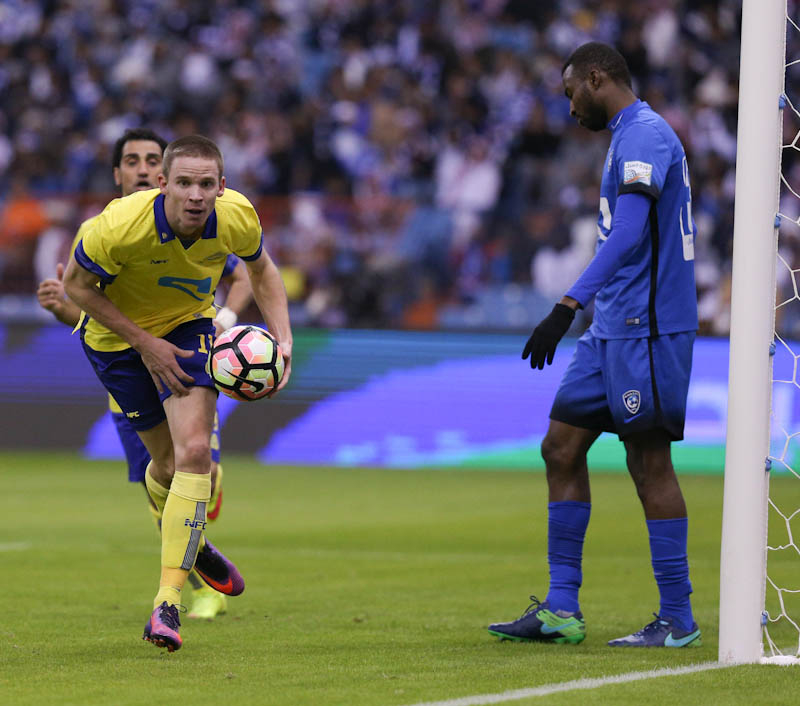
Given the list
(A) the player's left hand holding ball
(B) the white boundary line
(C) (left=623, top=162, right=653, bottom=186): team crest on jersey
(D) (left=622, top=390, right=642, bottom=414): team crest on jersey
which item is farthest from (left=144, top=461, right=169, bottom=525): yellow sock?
(C) (left=623, top=162, right=653, bottom=186): team crest on jersey

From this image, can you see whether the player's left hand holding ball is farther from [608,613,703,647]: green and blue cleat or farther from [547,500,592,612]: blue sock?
[608,613,703,647]: green and blue cleat

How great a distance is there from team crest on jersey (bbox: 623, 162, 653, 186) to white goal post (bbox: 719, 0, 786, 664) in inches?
19.5

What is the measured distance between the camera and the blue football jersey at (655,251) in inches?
220

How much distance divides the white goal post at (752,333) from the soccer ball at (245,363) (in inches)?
72.5

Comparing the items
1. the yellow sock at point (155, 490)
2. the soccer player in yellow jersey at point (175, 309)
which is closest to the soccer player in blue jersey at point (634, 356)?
the soccer player in yellow jersey at point (175, 309)

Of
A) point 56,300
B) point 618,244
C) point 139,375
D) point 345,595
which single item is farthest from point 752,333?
point 56,300

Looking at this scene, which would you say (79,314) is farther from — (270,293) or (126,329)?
(126,329)

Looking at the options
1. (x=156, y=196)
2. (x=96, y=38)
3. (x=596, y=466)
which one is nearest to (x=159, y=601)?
(x=156, y=196)

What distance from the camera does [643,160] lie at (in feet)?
18.0

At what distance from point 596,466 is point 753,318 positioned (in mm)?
9727

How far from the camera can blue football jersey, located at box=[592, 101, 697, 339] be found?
5594 millimetres

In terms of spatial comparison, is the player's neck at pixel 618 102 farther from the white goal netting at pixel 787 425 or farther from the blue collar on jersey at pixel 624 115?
the white goal netting at pixel 787 425

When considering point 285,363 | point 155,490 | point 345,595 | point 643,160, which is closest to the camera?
point 643,160

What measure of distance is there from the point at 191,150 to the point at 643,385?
80.7 inches
